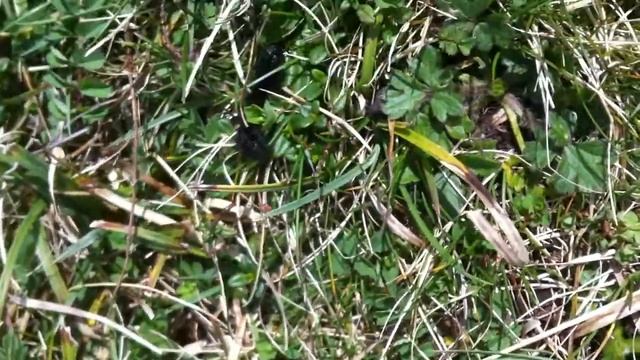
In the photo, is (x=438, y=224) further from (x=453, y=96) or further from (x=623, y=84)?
(x=623, y=84)

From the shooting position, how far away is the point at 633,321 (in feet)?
5.10

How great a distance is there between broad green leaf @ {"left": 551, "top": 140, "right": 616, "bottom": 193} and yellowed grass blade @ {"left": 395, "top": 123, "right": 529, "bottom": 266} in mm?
111

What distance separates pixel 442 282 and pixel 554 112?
0.35 metres

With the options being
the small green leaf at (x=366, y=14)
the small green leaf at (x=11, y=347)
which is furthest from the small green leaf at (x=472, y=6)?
the small green leaf at (x=11, y=347)

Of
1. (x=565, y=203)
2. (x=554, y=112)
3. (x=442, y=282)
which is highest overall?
(x=554, y=112)

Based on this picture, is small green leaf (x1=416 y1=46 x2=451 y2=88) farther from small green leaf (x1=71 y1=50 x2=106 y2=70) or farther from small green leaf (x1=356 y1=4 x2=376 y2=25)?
small green leaf (x1=71 y1=50 x2=106 y2=70)

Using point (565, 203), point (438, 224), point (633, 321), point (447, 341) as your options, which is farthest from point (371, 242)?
point (633, 321)

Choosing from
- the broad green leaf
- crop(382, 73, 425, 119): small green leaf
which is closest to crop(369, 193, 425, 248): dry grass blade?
crop(382, 73, 425, 119): small green leaf

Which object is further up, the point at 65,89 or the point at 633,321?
the point at 65,89

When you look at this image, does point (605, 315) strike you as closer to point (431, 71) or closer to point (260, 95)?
point (431, 71)

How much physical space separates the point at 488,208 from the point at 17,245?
0.80 metres

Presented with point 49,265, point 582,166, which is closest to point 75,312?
point 49,265

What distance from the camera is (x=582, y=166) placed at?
1501 mm

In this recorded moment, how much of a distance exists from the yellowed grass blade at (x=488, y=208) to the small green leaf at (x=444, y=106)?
0.16ft
